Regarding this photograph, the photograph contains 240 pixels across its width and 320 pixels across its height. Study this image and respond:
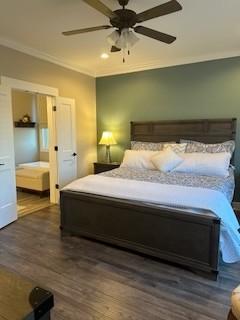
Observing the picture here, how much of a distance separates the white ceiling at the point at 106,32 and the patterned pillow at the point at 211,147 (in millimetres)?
1541

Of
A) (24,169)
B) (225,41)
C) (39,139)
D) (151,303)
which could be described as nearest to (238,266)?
(151,303)

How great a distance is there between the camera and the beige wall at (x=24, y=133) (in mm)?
7148

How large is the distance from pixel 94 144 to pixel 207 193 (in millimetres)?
3570

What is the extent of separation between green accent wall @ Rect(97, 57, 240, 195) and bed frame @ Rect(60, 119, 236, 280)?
2341 mm

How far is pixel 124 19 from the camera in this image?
238 centimetres

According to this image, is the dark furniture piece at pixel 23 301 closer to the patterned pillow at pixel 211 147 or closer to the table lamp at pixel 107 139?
the patterned pillow at pixel 211 147

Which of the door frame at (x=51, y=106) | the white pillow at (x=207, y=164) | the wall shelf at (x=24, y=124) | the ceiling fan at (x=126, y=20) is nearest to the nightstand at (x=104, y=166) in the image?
the door frame at (x=51, y=106)

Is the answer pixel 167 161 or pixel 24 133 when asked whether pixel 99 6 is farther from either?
pixel 24 133

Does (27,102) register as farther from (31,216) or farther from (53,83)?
(31,216)

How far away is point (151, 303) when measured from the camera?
6.66 ft

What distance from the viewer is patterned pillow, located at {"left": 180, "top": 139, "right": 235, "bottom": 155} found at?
398 cm

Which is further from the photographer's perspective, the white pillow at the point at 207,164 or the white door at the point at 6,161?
the white pillow at the point at 207,164

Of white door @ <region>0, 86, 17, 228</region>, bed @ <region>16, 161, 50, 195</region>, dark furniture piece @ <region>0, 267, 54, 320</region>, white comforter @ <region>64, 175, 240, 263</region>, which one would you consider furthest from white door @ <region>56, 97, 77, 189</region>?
dark furniture piece @ <region>0, 267, 54, 320</region>

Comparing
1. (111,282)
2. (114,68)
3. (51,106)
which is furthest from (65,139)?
(111,282)
